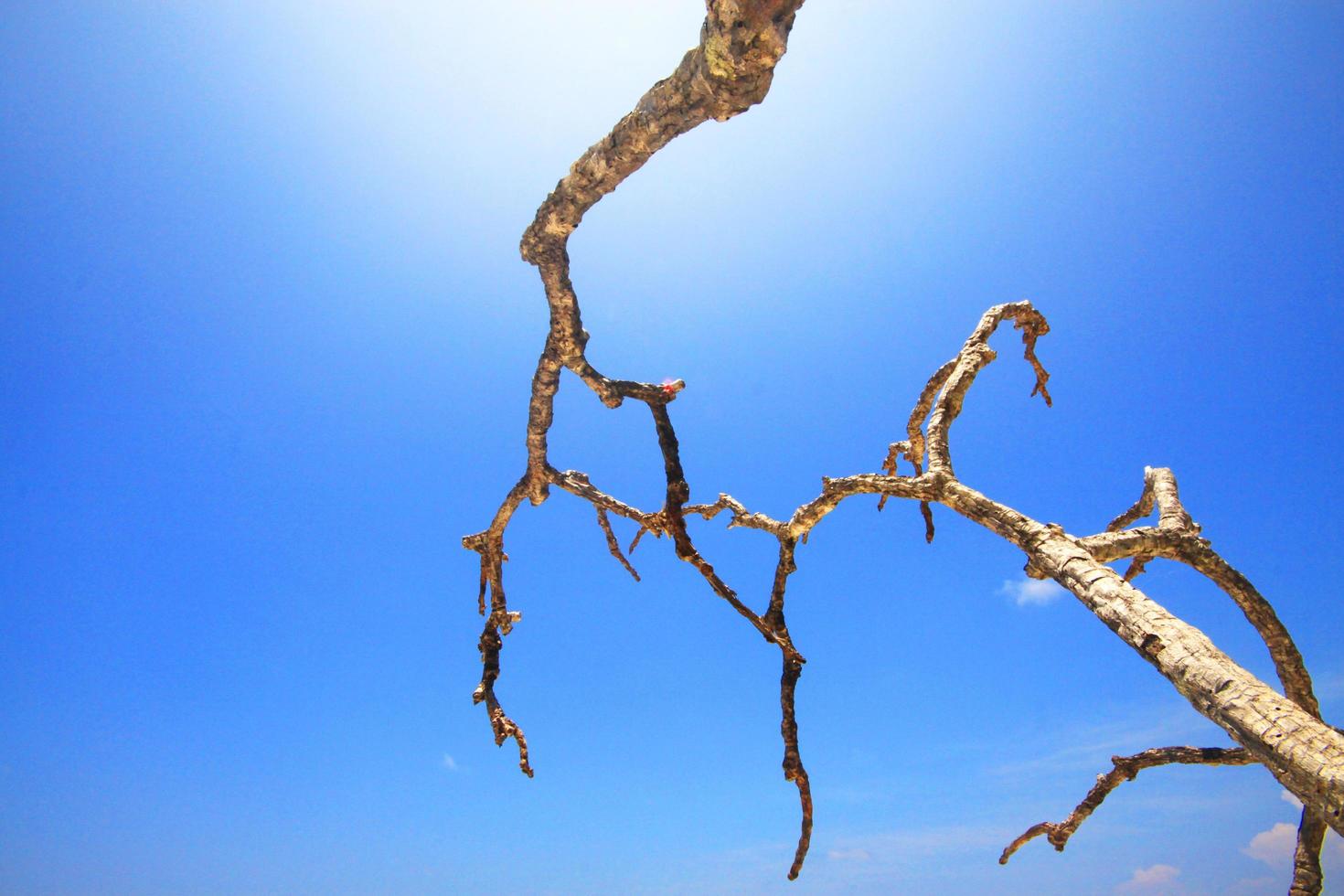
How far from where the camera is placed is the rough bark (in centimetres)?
238

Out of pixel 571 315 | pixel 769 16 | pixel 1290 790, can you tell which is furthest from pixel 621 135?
pixel 1290 790

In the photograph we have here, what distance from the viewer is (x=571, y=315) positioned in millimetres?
4727

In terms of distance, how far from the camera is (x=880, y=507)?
598 centimetres

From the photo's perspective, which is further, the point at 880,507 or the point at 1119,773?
the point at 880,507

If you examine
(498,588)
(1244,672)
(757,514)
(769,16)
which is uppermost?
(769,16)

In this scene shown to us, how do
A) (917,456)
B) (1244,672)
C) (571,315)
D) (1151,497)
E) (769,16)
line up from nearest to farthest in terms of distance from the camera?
1. (1244,672)
2. (769,16)
3. (571,315)
4. (1151,497)
5. (917,456)

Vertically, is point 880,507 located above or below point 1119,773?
above

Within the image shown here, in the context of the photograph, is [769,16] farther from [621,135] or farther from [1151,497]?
[1151,497]

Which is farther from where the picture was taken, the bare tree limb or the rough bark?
the bare tree limb

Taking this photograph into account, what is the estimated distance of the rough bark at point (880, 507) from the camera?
238 centimetres

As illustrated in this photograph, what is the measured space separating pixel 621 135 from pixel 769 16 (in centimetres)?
118

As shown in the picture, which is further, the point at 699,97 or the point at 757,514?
the point at 757,514

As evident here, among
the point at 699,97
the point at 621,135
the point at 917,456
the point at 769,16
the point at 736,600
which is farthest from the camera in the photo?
the point at 917,456

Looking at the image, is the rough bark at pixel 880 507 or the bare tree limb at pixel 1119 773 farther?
the bare tree limb at pixel 1119 773
